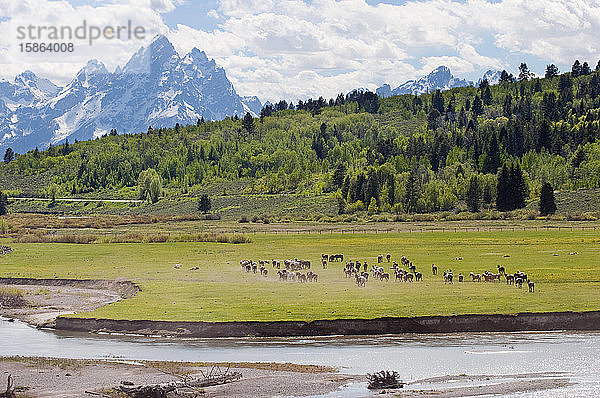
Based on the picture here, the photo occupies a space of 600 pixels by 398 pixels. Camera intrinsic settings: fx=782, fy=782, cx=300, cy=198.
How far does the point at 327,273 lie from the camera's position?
229 ft

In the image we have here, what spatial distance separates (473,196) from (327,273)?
104m

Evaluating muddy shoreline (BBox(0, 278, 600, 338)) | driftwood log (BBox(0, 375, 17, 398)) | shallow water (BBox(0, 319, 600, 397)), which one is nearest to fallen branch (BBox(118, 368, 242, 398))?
driftwood log (BBox(0, 375, 17, 398))

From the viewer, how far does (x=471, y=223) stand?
13900 cm

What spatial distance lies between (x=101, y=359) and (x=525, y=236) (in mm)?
78690

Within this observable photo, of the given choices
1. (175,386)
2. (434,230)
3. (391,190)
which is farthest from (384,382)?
(391,190)

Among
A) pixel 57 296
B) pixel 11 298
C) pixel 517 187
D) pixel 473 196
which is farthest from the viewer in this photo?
pixel 473 196

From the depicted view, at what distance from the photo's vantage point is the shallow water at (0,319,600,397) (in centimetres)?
3662

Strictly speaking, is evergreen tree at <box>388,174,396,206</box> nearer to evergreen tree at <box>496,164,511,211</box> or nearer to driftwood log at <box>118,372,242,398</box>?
evergreen tree at <box>496,164,511,211</box>

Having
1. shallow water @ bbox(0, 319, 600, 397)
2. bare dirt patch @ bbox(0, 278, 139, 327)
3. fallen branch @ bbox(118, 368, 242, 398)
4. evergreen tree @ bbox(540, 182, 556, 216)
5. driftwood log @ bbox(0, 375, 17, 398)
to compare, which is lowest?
shallow water @ bbox(0, 319, 600, 397)

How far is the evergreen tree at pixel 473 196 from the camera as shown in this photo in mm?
167000

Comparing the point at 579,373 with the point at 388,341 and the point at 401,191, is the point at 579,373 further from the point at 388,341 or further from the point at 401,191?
the point at 401,191

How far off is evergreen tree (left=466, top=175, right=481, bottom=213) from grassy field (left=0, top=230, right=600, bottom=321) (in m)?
52.8

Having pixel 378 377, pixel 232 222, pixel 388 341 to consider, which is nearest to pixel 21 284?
pixel 388 341

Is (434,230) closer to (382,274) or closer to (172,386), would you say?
(382,274)
